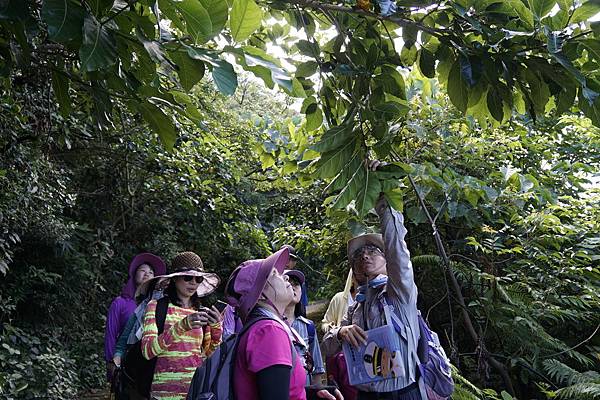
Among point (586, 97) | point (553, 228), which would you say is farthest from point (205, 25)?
point (553, 228)

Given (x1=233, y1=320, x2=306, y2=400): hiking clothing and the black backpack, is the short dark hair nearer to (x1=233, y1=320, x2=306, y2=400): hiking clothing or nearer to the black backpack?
the black backpack

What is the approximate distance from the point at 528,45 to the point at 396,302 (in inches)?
56.4

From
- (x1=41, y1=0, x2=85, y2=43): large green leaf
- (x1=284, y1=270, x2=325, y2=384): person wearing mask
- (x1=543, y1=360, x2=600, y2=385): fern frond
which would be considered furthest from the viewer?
(x1=543, y1=360, x2=600, y2=385): fern frond

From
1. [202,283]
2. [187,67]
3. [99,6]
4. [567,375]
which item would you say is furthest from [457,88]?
[567,375]

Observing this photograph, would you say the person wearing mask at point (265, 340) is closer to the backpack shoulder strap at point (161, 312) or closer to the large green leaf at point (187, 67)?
the large green leaf at point (187, 67)

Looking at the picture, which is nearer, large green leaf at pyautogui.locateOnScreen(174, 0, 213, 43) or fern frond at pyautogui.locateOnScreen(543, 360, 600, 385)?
large green leaf at pyautogui.locateOnScreen(174, 0, 213, 43)

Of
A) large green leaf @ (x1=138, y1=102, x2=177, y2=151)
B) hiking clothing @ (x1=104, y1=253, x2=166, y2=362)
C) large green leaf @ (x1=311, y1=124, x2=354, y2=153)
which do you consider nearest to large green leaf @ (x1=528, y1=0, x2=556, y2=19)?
large green leaf @ (x1=311, y1=124, x2=354, y2=153)

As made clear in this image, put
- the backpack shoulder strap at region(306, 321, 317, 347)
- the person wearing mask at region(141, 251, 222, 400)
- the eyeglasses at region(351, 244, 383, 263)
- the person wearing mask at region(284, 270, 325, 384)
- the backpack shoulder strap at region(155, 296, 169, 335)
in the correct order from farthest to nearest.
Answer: the backpack shoulder strap at region(306, 321, 317, 347) → the person wearing mask at region(284, 270, 325, 384) → the backpack shoulder strap at region(155, 296, 169, 335) → the eyeglasses at region(351, 244, 383, 263) → the person wearing mask at region(141, 251, 222, 400)

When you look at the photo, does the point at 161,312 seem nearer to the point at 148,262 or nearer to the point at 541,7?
the point at 148,262

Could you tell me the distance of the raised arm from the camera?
9.48 feet

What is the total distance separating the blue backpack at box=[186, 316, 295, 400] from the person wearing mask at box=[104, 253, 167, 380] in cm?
252

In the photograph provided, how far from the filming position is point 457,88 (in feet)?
7.73

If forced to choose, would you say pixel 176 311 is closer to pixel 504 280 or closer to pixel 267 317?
pixel 267 317

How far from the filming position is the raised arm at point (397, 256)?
289 centimetres
